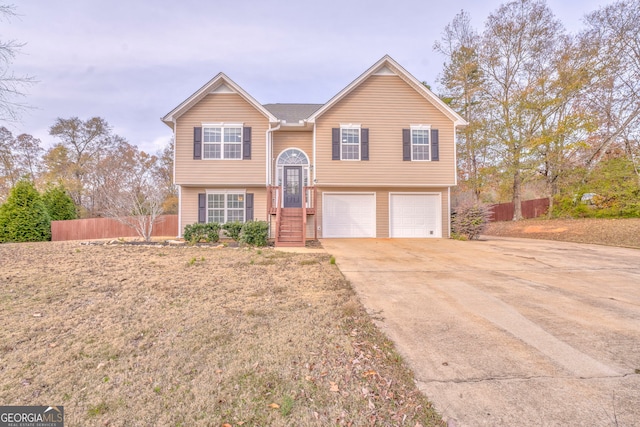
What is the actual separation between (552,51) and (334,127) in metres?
13.9

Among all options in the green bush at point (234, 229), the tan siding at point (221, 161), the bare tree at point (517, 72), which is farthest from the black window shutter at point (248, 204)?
the bare tree at point (517, 72)

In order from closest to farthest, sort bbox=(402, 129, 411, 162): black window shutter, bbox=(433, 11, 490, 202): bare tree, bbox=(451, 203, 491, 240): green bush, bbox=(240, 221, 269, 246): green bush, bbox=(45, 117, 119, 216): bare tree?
bbox=(240, 221, 269, 246): green bush
bbox=(451, 203, 491, 240): green bush
bbox=(402, 129, 411, 162): black window shutter
bbox=(433, 11, 490, 202): bare tree
bbox=(45, 117, 119, 216): bare tree

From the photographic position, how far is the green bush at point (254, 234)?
387 inches

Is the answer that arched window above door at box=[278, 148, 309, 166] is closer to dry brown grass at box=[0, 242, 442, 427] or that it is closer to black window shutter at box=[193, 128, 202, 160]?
black window shutter at box=[193, 128, 202, 160]

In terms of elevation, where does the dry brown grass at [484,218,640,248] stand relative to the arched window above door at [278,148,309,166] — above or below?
below

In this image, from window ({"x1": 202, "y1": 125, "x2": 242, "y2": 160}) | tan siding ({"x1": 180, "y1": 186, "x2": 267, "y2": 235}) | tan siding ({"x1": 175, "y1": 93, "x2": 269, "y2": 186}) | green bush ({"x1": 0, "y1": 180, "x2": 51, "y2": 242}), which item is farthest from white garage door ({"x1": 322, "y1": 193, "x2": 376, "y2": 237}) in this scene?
green bush ({"x1": 0, "y1": 180, "x2": 51, "y2": 242})

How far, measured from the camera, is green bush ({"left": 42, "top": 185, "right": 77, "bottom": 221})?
1689 centimetres

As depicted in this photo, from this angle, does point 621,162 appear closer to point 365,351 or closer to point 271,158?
point 271,158

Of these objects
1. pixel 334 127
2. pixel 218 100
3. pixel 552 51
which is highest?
pixel 552 51

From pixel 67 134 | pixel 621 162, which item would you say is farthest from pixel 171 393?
pixel 67 134

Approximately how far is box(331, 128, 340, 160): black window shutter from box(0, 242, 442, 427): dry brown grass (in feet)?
26.0

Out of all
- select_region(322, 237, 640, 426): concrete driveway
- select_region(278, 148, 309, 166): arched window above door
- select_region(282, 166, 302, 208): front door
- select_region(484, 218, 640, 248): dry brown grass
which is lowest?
select_region(322, 237, 640, 426): concrete driveway

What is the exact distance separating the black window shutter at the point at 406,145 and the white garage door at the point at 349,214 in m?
2.14

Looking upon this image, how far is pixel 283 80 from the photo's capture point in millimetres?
19719
